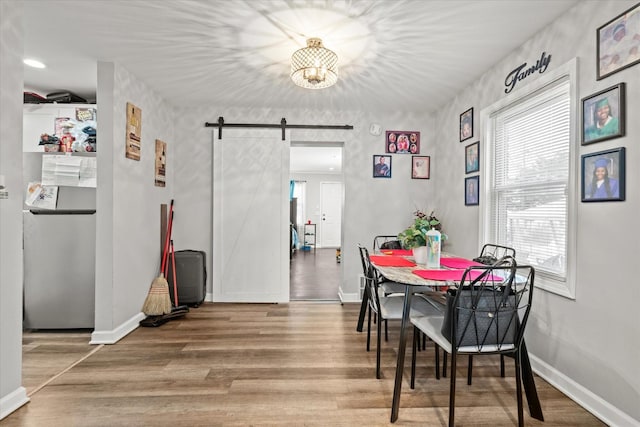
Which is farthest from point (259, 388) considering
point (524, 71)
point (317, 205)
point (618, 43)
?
point (317, 205)

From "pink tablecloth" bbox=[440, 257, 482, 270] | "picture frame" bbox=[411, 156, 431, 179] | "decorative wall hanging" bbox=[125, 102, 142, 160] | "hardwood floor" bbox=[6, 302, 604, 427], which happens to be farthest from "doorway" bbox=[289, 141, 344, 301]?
"pink tablecloth" bbox=[440, 257, 482, 270]

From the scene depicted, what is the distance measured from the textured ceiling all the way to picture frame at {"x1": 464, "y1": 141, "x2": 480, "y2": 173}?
2.08 feet

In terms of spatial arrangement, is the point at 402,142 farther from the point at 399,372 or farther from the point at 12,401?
the point at 12,401

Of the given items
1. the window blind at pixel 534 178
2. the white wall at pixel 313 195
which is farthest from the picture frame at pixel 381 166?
the white wall at pixel 313 195

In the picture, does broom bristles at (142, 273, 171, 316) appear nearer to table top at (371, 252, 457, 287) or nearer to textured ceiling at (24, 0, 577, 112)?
textured ceiling at (24, 0, 577, 112)

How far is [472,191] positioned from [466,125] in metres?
0.69

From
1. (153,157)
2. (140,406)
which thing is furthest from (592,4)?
(153,157)

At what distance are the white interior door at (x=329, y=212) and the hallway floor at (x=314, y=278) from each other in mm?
Answer: 1947

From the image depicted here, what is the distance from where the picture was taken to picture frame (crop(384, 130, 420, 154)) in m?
4.02

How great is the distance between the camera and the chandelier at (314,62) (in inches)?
91.4

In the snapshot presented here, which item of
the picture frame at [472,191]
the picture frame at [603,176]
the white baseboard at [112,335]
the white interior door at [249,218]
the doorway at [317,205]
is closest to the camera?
the picture frame at [603,176]

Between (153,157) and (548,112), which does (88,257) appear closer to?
(153,157)

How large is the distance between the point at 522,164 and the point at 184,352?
3066 millimetres

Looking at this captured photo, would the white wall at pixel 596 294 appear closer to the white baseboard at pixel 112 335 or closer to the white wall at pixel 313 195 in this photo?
the white baseboard at pixel 112 335
